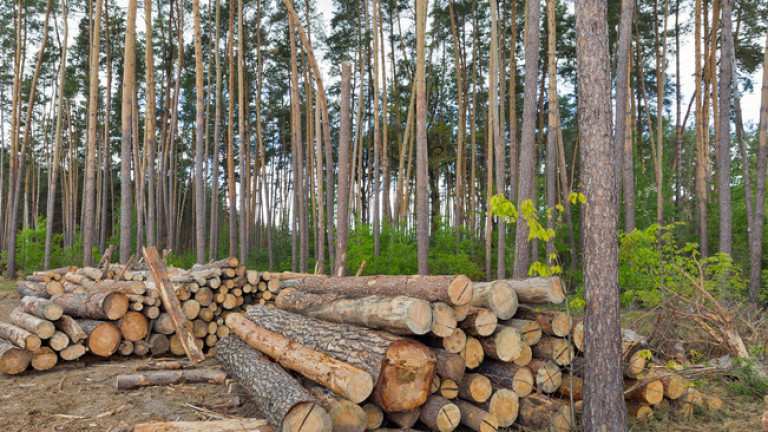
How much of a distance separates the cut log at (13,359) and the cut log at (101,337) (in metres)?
0.63

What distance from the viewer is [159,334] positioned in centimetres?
637

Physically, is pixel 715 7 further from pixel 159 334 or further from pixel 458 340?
pixel 159 334

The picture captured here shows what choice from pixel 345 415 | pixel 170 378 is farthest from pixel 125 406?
pixel 345 415

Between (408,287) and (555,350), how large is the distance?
57.5 inches

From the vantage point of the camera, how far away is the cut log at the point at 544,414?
12.0ft

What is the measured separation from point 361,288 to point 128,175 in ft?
25.1

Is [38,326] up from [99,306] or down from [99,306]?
down

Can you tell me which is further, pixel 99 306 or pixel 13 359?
pixel 99 306

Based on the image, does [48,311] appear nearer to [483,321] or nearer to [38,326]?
[38,326]

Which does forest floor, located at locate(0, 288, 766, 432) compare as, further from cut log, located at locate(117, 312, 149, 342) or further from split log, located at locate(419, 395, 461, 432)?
split log, located at locate(419, 395, 461, 432)

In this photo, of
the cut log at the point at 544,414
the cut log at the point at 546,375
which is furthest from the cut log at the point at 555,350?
the cut log at the point at 544,414

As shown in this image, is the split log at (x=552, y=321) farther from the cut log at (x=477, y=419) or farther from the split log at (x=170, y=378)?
the split log at (x=170, y=378)

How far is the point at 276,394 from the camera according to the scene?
11.6ft

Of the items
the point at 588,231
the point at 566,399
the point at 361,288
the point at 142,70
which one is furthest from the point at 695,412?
the point at 142,70
